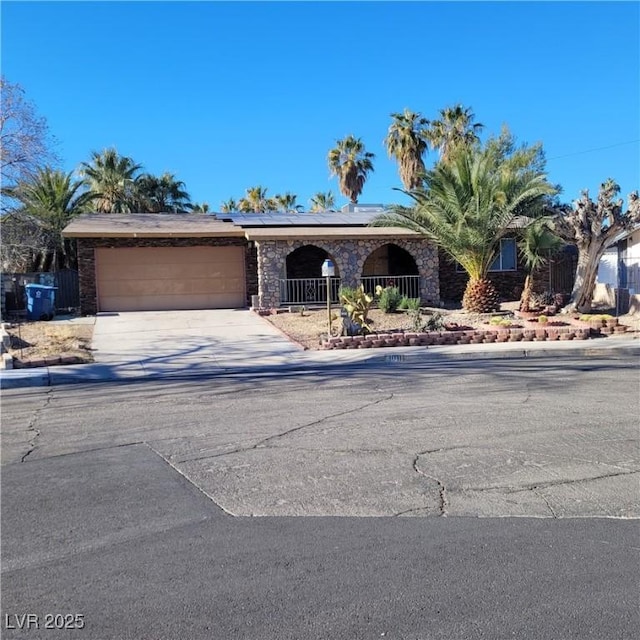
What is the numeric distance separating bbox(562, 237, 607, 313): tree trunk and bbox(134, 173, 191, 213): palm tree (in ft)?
79.0

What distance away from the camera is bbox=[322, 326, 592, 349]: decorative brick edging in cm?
1513

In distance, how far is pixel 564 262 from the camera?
24672 mm


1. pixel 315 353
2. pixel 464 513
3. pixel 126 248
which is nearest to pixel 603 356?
pixel 315 353

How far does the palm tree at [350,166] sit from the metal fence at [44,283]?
20773 millimetres

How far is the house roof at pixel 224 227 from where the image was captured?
71.6 ft

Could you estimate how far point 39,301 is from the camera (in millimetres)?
19750

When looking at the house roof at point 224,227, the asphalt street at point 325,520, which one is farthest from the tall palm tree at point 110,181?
the asphalt street at point 325,520

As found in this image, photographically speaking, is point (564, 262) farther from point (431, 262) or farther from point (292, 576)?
point (292, 576)

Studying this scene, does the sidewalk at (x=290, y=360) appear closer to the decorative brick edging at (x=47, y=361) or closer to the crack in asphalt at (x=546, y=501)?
the decorative brick edging at (x=47, y=361)

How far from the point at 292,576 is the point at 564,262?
23.4m

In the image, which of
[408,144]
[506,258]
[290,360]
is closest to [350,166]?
[408,144]

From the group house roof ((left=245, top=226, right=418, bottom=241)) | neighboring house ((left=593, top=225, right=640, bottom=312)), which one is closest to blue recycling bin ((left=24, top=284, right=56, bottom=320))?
house roof ((left=245, top=226, right=418, bottom=241))

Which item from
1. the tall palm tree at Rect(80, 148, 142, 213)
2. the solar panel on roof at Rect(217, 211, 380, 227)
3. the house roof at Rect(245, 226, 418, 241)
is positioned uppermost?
the tall palm tree at Rect(80, 148, 142, 213)

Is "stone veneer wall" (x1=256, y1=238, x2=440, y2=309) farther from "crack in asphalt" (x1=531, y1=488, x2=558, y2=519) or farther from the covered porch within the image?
"crack in asphalt" (x1=531, y1=488, x2=558, y2=519)
